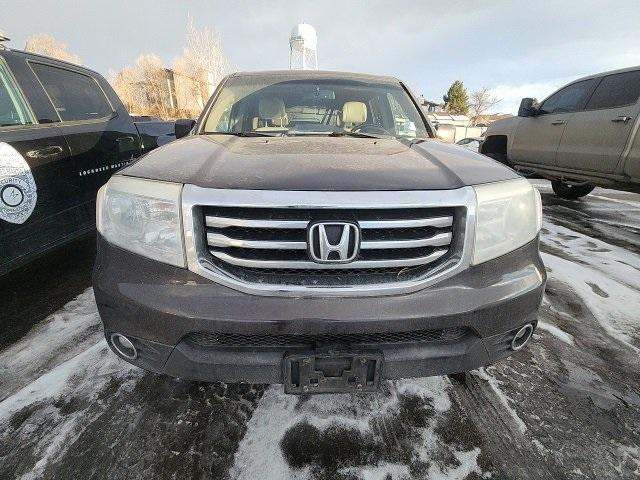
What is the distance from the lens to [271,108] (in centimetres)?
Answer: 264

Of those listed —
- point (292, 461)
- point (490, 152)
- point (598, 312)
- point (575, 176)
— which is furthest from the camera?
point (490, 152)

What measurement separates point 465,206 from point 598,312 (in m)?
2.10

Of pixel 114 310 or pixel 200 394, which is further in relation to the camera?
pixel 200 394

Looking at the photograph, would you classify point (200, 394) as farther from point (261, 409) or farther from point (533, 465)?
point (533, 465)

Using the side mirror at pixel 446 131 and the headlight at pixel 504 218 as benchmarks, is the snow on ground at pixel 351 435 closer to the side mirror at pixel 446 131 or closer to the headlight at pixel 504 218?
the headlight at pixel 504 218

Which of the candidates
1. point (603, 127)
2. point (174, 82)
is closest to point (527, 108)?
point (603, 127)

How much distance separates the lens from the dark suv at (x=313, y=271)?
129 centimetres

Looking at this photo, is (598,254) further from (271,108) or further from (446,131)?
(271,108)

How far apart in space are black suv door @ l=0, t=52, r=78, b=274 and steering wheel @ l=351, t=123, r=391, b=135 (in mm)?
2227

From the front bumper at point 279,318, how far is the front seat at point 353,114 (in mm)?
1537

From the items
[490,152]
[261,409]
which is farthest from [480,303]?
[490,152]

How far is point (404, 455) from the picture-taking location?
1512 mm

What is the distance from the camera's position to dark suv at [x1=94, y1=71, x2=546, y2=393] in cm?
129

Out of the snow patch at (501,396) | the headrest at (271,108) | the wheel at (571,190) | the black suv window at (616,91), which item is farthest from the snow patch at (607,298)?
the wheel at (571,190)
